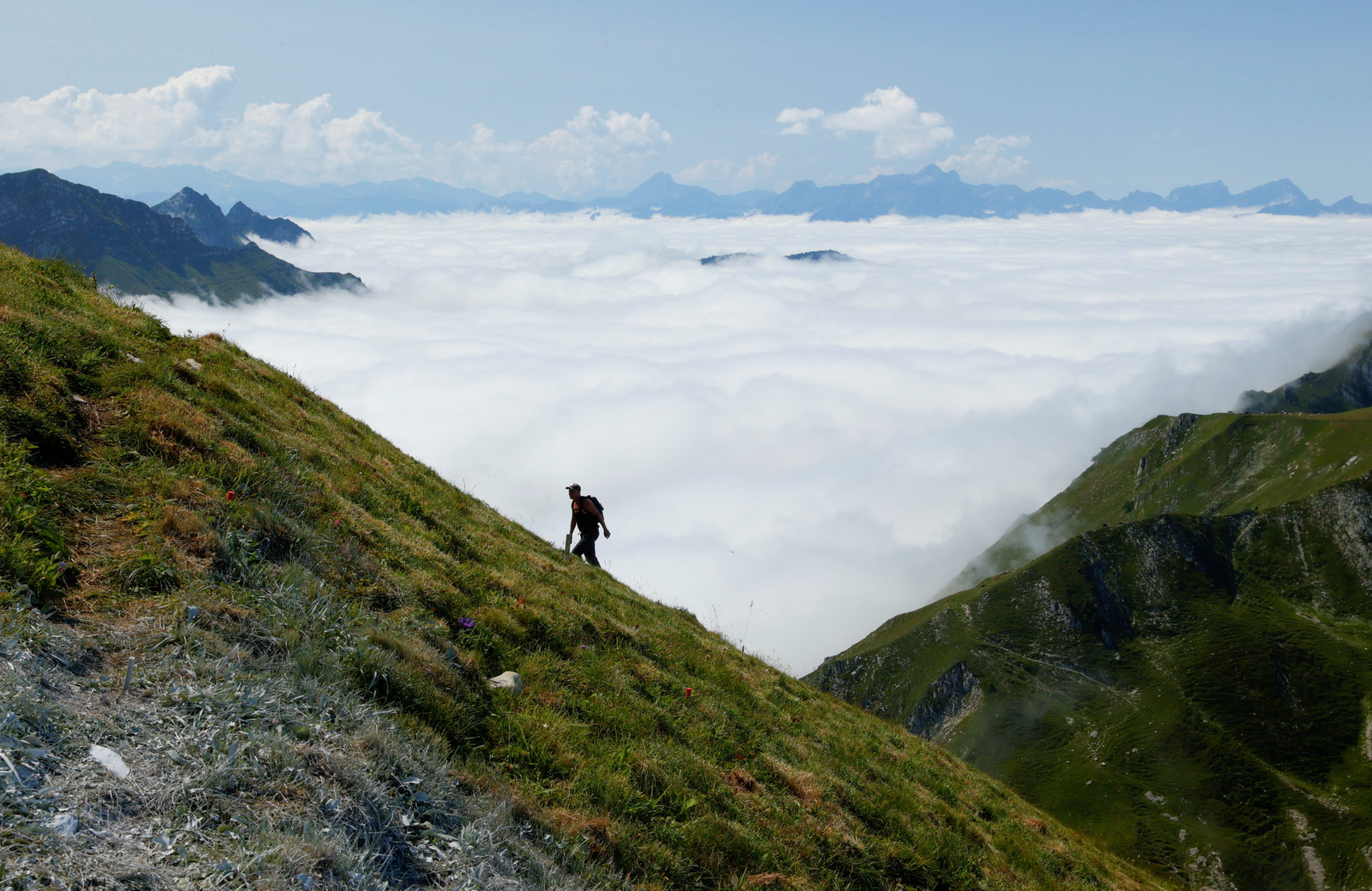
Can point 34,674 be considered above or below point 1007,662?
above

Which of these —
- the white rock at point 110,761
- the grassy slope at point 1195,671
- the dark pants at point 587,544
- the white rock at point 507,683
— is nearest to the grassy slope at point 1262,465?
the grassy slope at point 1195,671

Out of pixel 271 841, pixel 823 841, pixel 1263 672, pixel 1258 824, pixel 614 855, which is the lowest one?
pixel 1258 824

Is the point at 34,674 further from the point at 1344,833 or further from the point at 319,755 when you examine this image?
the point at 1344,833

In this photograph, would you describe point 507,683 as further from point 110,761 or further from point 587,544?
point 587,544

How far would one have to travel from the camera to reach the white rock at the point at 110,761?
537 centimetres

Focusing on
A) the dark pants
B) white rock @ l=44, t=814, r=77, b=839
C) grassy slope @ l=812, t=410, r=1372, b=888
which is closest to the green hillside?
grassy slope @ l=812, t=410, r=1372, b=888

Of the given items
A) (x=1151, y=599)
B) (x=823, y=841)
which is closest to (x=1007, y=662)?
(x=1151, y=599)

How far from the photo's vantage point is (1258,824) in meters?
102

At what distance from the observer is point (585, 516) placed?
2195 centimetres

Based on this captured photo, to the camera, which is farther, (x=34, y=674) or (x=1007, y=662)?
(x=1007, y=662)

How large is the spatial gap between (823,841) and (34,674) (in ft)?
30.5

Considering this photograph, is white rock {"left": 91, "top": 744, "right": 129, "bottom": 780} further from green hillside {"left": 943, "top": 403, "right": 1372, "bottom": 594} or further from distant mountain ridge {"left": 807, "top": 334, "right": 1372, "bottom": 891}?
green hillside {"left": 943, "top": 403, "right": 1372, "bottom": 594}

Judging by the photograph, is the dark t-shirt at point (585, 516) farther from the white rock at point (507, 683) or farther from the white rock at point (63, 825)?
the white rock at point (63, 825)

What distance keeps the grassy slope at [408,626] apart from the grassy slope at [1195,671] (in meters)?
111
